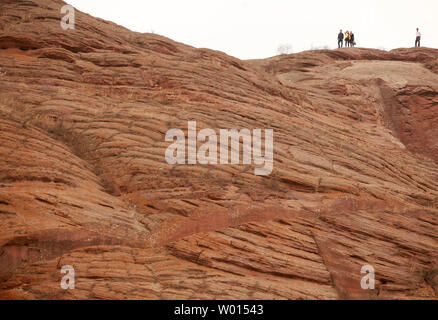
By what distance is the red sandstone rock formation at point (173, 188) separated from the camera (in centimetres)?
1080

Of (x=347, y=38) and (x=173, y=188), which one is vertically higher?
(x=347, y=38)

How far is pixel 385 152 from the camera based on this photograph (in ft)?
62.3

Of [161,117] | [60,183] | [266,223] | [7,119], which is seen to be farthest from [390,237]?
[7,119]

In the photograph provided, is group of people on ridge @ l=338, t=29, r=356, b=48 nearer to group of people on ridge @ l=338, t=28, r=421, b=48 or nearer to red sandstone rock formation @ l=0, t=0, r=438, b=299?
group of people on ridge @ l=338, t=28, r=421, b=48

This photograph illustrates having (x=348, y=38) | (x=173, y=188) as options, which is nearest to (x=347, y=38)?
(x=348, y=38)

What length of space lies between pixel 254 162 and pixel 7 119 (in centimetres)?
700

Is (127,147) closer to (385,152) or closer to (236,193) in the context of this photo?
(236,193)

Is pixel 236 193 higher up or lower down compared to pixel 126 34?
lower down

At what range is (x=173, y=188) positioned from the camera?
42.4 ft

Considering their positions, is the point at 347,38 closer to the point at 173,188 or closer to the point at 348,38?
the point at 348,38

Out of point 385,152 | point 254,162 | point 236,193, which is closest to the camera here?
point 236,193

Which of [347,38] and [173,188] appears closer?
[173,188]

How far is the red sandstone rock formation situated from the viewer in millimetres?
10797

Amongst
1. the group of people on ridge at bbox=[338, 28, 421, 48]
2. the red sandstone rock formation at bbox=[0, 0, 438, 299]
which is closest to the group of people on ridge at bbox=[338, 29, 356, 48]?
the group of people on ridge at bbox=[338, 28, 421, 48]
